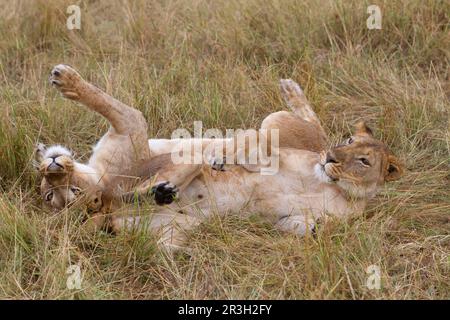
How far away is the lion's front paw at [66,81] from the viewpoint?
4297mm

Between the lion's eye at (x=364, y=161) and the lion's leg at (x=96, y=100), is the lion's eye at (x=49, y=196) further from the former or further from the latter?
the lion's eye at (x=364, y=161)

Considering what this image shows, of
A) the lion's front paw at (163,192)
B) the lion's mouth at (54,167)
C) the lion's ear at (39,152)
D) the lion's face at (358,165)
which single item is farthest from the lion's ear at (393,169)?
the lion's ear at (39,152)

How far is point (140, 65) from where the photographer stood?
5504 millimetres

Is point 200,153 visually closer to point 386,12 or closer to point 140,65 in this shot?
point 140,65

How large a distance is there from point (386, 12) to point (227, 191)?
7.80 feet

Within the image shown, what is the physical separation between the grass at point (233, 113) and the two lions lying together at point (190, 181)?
10 cm

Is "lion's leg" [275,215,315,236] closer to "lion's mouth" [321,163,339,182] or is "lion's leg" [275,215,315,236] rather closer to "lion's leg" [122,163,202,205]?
"lion's mouth" [321,163,339,182]

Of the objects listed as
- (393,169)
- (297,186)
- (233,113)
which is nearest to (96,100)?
(233,113)

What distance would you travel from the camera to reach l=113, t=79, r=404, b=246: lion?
4.04 m

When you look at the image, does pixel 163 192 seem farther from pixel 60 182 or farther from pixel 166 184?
pixel 60 182

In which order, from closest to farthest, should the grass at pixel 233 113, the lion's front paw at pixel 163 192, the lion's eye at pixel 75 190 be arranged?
the grass at pixel 233 113 < the lion's front paw at pixel 163 192 < the lion's eye at pixel 75 190

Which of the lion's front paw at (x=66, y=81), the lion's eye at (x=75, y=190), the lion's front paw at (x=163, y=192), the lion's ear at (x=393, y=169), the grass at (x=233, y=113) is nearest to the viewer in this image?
the grass at (x=233, y=113)
